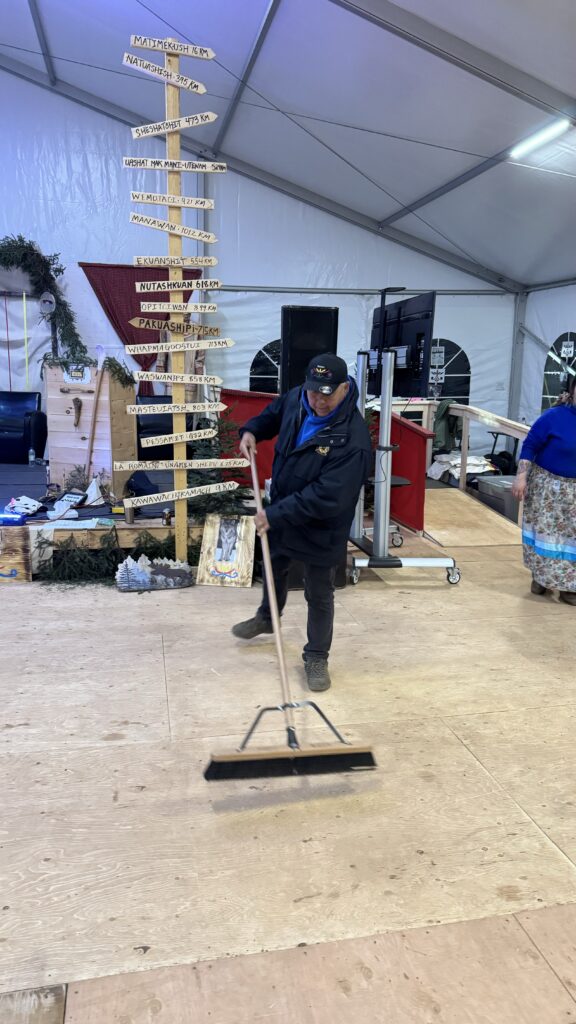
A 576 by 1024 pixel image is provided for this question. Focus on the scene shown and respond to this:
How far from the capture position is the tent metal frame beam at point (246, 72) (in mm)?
5931

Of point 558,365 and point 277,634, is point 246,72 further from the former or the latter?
point 277,634

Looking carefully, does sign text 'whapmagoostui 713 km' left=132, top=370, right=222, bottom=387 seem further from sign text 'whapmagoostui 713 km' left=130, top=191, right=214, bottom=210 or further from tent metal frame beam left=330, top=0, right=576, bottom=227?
tent metal frame beam left=330, top=0, right=576, bottom=227

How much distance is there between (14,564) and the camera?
4500 mm

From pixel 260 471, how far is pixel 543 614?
2.53 m

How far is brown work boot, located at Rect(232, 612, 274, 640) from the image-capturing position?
3504 mm

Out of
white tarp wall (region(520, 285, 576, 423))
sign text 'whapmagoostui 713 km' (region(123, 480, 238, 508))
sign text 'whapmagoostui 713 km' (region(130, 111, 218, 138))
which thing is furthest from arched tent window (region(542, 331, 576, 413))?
sign text 'whapmagoostui 713 km' (region(130, 111, 218, 138))

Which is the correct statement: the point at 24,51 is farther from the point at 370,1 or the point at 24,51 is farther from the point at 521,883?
the point at 521,883

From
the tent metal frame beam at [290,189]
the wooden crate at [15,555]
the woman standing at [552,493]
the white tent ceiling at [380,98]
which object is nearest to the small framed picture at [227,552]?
the wooden crate at [15,555]

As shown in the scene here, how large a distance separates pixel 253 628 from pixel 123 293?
278 inches

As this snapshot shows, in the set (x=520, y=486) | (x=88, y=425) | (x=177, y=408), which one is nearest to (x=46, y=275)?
(x=88, y=425)

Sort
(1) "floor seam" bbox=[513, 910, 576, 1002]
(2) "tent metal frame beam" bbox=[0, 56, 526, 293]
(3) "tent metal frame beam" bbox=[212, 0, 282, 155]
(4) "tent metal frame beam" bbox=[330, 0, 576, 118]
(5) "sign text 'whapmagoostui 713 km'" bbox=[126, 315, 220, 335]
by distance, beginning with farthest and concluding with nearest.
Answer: (2) "tent metal frame beam" bbox=[0, 56, 526, 293]
(3) "tent metal frame beam" bbox=[212, 0, 282, 155]
(4) "tent metal frame beam" bbox=[330, 0, 576, 118]
(5) "sign text 'whapmagoostui 713 km'" bbox=[126, 315, 220, 335]
(1) "floor seam" bbox=[513, 910, 576, 1002]

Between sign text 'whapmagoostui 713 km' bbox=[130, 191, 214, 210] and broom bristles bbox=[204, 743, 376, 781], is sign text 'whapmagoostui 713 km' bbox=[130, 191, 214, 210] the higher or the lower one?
the higher one

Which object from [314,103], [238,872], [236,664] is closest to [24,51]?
[314,103]

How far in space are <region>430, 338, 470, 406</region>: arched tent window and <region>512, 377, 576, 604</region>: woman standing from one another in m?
6.13
